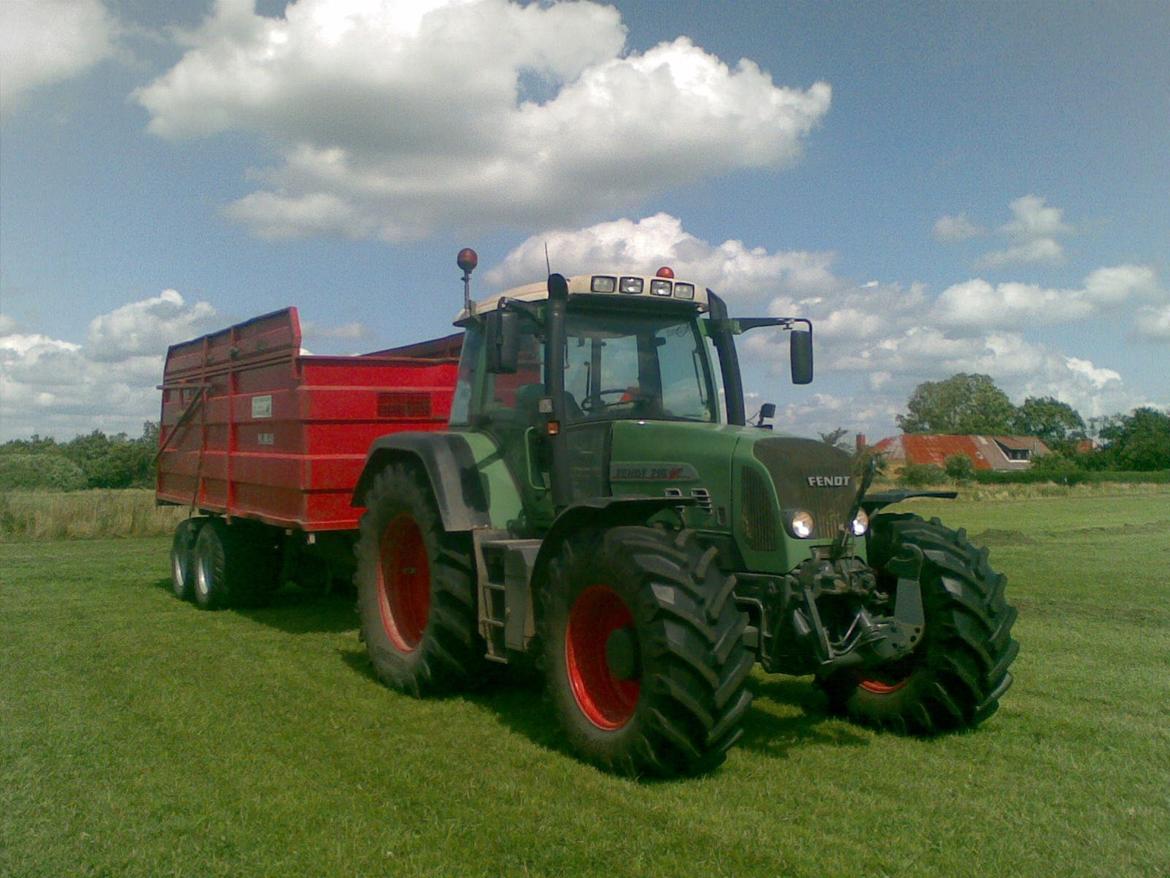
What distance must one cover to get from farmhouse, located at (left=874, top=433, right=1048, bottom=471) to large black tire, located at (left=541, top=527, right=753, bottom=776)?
2097 inches

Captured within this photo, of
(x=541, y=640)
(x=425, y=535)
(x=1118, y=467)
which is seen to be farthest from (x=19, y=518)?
(x=1118, y=467)

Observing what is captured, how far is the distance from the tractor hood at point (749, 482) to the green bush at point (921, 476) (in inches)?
1557

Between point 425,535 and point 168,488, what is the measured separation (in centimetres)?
716

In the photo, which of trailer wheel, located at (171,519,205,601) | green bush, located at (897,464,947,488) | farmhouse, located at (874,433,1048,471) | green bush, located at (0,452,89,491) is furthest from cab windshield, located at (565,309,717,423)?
farmhouse, located at (874,433,1048,471)

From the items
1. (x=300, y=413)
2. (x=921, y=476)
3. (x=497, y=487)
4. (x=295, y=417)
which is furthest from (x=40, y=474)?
(x=921, y=476)

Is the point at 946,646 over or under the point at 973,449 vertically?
under

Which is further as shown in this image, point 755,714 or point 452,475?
point 452,475

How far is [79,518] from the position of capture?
2111 centimetres

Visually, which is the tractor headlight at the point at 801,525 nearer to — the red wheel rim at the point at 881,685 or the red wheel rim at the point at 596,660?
the red wheel rim at the point at 596,660

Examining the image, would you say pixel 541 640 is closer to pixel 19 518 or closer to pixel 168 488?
pixel 168 488

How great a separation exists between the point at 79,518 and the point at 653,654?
19276 millimetres

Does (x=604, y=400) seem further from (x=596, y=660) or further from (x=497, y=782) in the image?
(x=497, y=782)

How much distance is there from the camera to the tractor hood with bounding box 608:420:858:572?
554 cm

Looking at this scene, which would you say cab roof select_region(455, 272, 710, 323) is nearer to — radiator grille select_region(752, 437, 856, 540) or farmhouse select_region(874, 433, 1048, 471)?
radiator grille select_region(752, 437, 856, 540)
